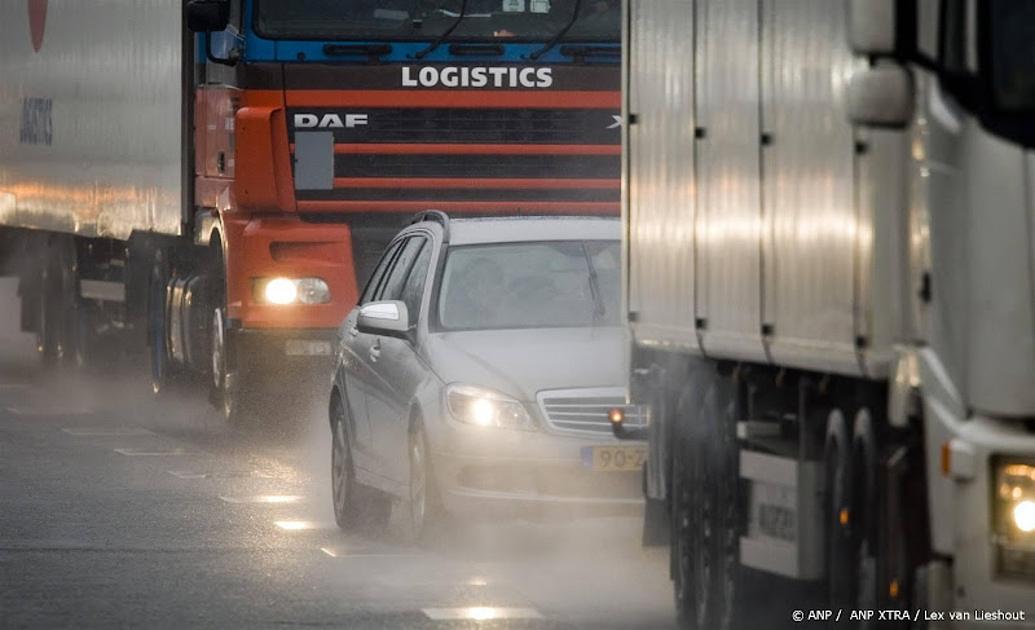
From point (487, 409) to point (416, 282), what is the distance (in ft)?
5.80

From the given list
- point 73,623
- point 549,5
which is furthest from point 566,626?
point 549,5

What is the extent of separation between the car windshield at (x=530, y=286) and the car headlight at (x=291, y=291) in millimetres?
5292

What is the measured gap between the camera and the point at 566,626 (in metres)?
11.9

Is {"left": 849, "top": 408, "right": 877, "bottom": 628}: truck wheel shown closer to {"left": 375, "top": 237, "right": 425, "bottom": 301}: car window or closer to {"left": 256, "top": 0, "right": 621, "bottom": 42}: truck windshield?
{"left": 375, "top": 237, "right": 425, "bottom": 301}: car window

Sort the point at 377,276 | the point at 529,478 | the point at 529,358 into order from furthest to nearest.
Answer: the point at 377,276, the point at 529,358, the point at 529,478

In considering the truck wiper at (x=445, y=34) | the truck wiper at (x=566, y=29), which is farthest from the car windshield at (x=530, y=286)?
the truck wiper at (x=566, y=29)

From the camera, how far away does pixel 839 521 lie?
9.76m

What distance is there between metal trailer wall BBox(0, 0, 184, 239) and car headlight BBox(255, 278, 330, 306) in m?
2.01

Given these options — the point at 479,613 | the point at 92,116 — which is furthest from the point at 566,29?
the point at 479,613

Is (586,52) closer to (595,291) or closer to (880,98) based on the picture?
(595,291)

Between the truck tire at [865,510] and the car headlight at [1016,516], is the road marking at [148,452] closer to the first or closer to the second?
the truck tire at [865,510]

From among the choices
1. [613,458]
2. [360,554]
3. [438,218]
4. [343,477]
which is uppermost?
[438,218]

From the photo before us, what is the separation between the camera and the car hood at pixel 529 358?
576 inches

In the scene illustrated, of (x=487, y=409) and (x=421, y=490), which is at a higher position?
(x=487, y=409)
